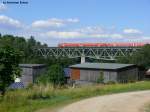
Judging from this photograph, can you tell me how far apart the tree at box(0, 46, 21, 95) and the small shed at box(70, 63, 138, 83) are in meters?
43.3

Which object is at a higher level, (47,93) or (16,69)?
(16,69)

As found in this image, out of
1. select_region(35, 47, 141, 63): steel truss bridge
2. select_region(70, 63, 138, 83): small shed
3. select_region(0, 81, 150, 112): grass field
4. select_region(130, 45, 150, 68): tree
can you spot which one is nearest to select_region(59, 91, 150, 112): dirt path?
select_region(0, 81, 150, 112): grass field

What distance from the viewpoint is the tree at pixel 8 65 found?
22656mm

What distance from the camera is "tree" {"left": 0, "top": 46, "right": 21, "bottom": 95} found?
22656mm

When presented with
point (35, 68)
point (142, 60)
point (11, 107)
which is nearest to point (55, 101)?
point (11, 107)

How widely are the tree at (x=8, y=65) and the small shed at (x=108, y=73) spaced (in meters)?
43.3

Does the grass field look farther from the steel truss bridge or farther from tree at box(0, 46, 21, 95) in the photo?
the steel truss bridge

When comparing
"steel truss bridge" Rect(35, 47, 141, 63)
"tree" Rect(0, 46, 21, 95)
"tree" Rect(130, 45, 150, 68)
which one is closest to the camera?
"tree" Rect(0, 46, 21, 95)

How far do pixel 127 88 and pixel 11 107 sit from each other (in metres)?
15.6

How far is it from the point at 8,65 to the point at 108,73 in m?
46.5

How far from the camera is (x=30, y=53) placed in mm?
157750

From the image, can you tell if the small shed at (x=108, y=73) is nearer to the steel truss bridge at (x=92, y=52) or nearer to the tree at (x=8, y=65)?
the tree at (x=8, y=65)

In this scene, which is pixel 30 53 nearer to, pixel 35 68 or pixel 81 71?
pixel 35 68

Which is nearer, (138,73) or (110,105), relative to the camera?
(110,105)
